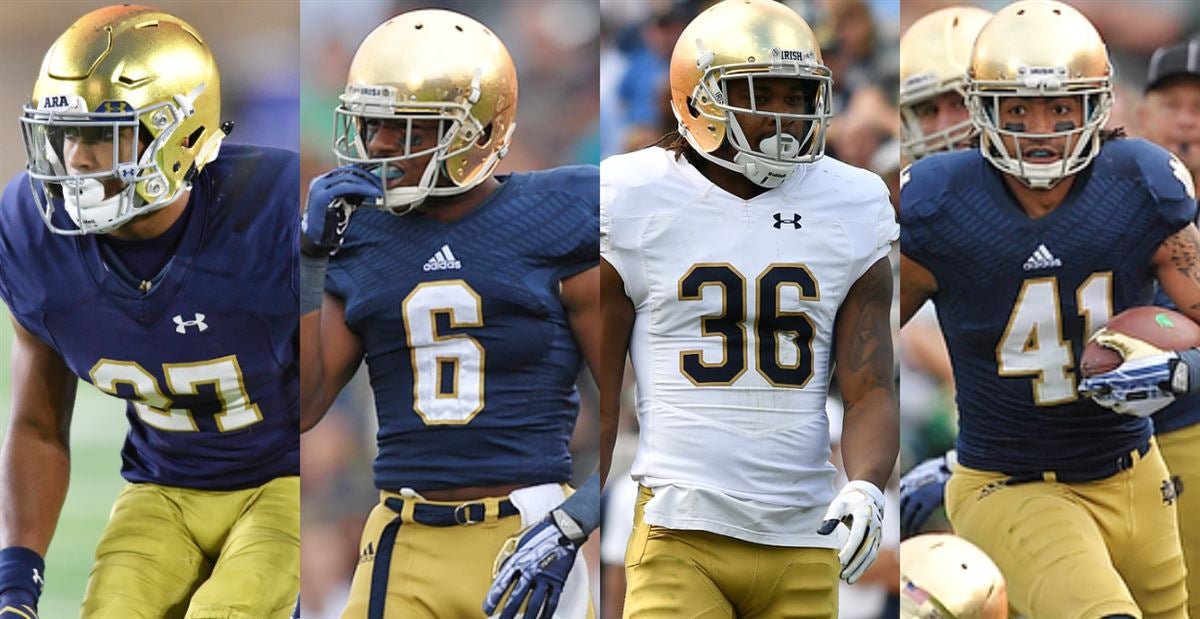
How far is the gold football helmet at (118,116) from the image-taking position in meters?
3.78

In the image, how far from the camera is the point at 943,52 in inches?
166

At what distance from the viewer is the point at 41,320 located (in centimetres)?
391

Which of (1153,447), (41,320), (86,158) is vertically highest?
(86,158)

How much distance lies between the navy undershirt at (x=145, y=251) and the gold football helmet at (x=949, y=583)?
1.79 m

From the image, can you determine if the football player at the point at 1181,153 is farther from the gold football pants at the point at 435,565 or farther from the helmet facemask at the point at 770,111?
the gold football pants at the point at 435,565

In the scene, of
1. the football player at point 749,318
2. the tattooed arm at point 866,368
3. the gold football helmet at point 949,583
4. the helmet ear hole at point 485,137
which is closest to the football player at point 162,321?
the helmet ear hole at point 485,137

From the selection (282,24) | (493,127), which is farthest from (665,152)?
(282,24)

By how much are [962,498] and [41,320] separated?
2.15m

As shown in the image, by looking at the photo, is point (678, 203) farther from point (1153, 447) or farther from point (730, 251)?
point (1153, 447)

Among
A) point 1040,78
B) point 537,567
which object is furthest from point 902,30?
point 537,567

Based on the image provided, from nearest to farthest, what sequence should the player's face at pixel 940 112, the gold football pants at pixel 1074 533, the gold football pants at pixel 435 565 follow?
the gold football pants at pixel 435 565 < the gold football pants at pixel 1074 533 < the player's face at pixel 940 112

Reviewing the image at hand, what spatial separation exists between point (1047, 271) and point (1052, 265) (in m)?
0.02

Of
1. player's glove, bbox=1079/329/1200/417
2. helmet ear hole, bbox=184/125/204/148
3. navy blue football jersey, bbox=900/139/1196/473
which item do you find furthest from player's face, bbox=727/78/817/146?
helmet ear hole, bbox=184/125/204/148

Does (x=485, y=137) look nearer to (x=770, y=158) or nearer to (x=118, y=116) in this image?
(x=770, y=158)
